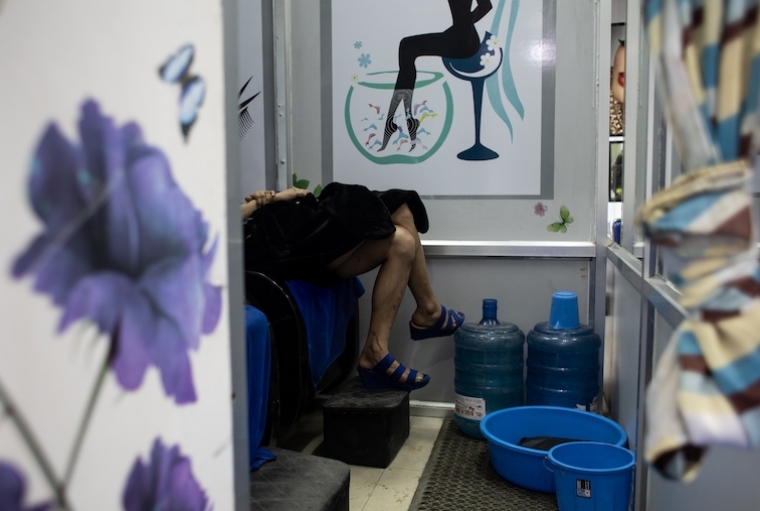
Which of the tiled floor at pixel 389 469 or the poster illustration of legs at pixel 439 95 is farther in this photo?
the poster illustration of legs at pixel 439 95

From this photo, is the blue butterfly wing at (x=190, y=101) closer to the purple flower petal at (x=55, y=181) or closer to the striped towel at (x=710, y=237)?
the purple flower petal at (x=55, y=181)

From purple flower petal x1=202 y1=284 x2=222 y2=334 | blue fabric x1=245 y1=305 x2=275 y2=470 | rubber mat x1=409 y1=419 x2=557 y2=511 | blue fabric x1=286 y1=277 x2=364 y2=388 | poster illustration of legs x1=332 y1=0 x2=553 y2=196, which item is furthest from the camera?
poster illustration of legs x1=332 y1=0 x2=553 y2=196

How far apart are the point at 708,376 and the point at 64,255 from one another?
65cm

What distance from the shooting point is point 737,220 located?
1.99 feet

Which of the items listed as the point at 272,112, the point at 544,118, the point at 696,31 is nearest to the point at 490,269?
the point at 544,118

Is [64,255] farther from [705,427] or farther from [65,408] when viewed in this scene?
[705,427]

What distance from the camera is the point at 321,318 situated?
6.90 feet

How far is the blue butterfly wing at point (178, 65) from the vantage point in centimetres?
73

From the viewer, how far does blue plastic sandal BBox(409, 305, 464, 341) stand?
8.04 ft

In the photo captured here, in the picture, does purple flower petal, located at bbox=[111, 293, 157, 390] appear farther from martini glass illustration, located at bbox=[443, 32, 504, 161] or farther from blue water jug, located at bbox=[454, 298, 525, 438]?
martini glass illustration, located at bbox=[443, 32, 504, 161]

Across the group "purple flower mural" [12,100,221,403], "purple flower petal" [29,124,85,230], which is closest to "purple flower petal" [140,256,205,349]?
"purple flower mural" [12,100,221,403]

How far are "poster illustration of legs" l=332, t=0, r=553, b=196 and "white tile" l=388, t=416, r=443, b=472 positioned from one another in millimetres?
974

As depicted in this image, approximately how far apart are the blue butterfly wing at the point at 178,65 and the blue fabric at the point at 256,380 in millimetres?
810

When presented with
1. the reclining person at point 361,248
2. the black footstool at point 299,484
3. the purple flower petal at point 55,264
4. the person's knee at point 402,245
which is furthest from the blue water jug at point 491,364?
the purple flower petal at point 55,264
